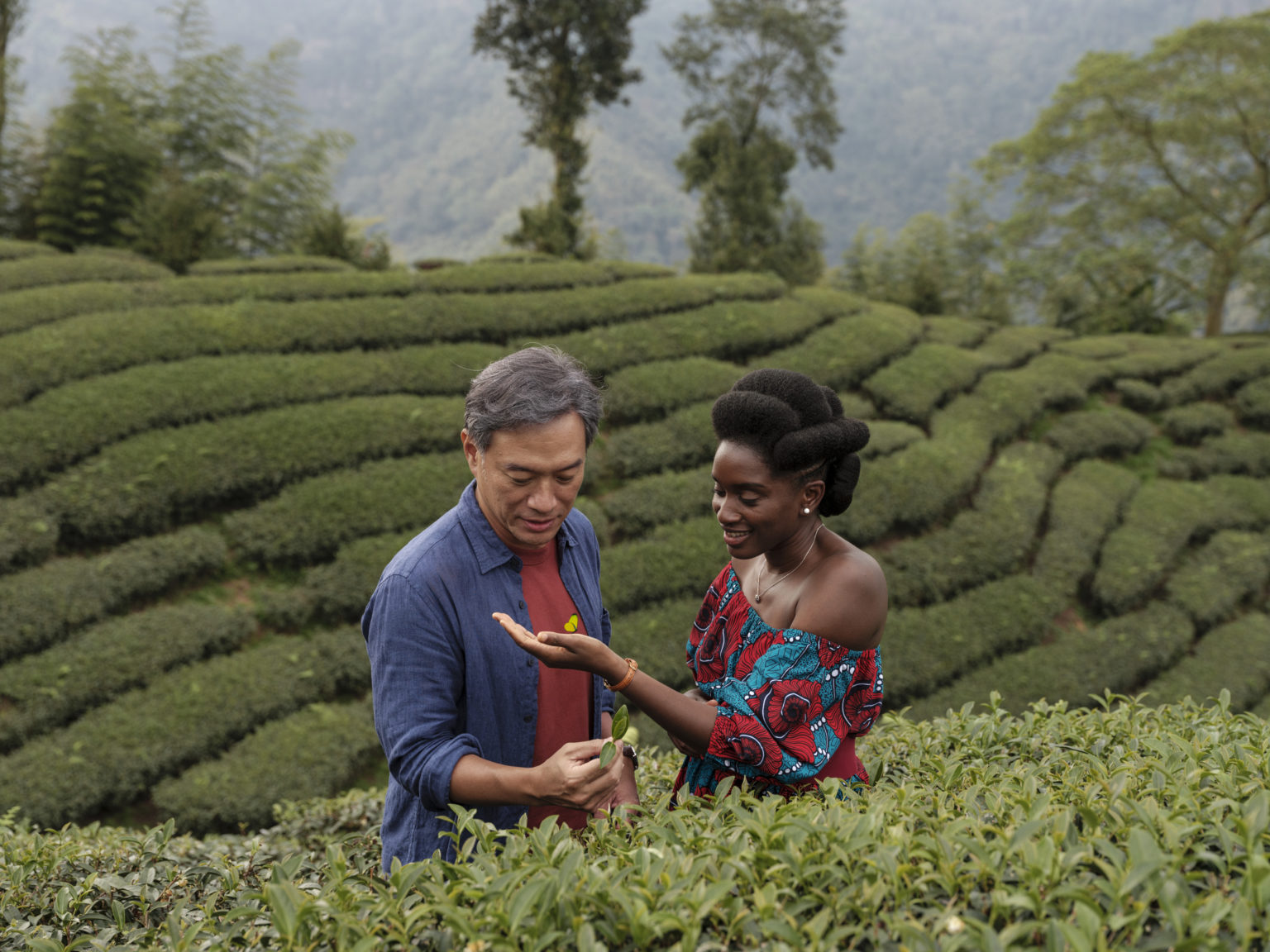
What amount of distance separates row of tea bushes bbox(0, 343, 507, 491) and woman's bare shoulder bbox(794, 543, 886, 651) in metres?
4.33

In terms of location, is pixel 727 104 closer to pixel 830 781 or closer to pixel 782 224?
pixel 782 224

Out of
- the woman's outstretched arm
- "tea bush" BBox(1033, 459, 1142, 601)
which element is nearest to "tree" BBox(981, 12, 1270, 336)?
"tea bush" BBox(1033, 459, 1142, 601)

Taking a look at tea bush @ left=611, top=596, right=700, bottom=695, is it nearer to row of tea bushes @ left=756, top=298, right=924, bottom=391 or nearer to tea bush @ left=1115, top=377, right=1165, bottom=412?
row of tea bushes @ left=756, top=298, right=924, bottom=391

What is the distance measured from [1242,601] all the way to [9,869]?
30.6ft

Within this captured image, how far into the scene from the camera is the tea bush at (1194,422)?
9.78m

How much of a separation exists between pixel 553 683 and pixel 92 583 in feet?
15.6

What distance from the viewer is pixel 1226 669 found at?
22.4 ft

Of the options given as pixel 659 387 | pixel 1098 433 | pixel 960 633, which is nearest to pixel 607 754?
pixel 960 633

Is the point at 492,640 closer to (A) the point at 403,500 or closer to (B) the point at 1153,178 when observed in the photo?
(A) the point at 403,500

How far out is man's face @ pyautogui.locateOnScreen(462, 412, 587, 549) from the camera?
69.5 inches

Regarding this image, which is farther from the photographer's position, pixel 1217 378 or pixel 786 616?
pixel 1217 378

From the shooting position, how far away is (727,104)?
59.6ft

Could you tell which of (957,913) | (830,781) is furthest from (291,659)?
(957,913)

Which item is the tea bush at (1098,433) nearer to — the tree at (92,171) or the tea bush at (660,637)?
the tea bush at (660,637)
